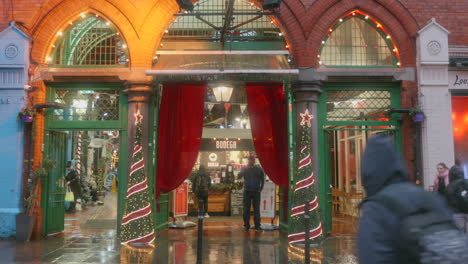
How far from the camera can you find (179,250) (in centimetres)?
901

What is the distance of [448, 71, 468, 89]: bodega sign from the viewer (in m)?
10.7

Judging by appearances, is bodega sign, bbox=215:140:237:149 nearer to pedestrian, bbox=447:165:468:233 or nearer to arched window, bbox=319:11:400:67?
arched window, bbox=319:11:400:67

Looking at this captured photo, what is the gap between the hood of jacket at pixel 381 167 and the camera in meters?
2.24

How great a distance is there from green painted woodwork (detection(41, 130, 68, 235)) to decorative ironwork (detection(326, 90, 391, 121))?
22.8 feet

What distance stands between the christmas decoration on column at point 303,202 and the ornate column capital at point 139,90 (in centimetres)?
396

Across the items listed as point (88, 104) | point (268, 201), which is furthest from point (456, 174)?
point (88, 104)

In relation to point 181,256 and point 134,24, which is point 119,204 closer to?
point 181,256

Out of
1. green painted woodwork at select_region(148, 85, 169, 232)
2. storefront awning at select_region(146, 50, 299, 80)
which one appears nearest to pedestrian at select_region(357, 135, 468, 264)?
storefront awning at select_region(146, 50, 299, 80)

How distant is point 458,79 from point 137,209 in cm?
835

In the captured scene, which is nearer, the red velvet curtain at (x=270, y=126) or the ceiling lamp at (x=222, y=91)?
the red velvet curtain at (x=270, y=126)

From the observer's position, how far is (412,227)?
1.97 metres

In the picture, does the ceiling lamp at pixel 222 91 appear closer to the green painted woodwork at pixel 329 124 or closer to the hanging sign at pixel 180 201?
the green painted woodwork at pixel 329 124

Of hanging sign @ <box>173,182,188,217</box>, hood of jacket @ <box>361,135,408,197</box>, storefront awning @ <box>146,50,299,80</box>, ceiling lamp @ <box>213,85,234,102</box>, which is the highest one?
storefront awning @ <box>146,50,299,80</box>

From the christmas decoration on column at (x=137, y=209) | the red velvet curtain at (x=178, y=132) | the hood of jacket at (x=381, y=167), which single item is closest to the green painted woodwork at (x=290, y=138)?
the red velvet curtain at (x=178, y=132)
